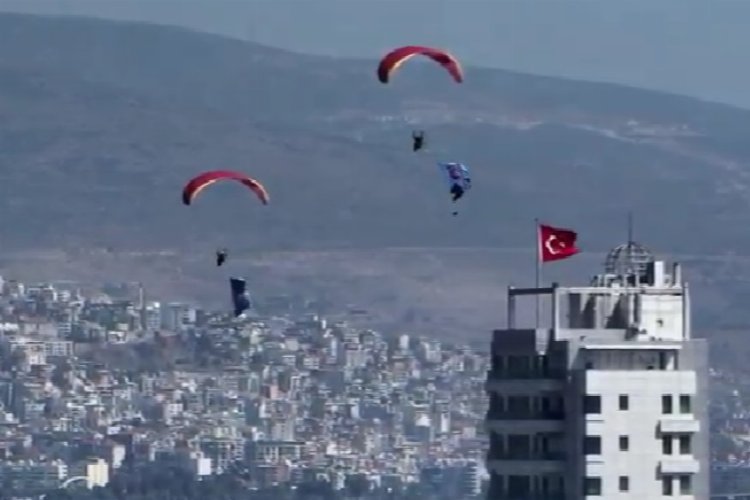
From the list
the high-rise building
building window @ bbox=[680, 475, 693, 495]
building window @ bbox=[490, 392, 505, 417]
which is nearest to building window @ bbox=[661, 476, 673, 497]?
the high-rise building

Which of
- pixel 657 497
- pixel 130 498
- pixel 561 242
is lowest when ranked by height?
pixel 657 497

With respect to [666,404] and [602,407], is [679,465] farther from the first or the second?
[602,407]

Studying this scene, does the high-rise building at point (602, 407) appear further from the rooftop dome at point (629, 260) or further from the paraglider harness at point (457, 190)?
the paraglider harness at point (457, 190)

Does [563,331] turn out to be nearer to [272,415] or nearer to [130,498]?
[130,498]

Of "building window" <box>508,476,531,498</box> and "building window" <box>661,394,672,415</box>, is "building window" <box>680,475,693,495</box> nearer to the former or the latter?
"building window" <box>661,394,672,415</box>

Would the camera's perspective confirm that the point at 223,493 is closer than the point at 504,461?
No

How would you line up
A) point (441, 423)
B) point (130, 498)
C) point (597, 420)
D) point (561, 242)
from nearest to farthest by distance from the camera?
1. point (597, 420)
2. point (561, 242)
3. point (130, 498)
4. point (441, 423)

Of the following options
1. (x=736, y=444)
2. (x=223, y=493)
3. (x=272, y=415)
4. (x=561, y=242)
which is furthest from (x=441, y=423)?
(x=561, y=242)
